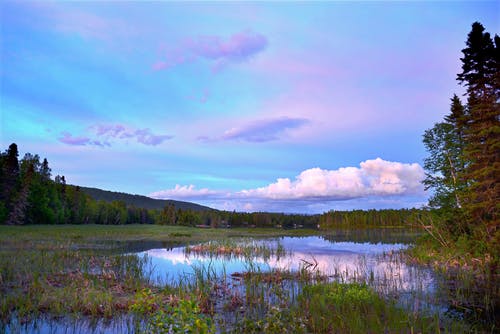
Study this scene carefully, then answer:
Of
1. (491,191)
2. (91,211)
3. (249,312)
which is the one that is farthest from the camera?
(91,211)

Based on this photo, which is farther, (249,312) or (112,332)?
(249,312)

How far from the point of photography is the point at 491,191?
2597 cm

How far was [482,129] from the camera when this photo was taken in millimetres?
28125

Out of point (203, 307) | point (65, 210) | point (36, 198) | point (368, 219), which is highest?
point (36, 198)

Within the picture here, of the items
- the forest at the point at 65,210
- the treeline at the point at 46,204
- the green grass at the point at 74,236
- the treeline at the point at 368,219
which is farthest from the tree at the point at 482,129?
the treeline at the point at 368,219

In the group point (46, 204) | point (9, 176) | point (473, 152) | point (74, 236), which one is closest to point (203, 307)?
point (473, 152)

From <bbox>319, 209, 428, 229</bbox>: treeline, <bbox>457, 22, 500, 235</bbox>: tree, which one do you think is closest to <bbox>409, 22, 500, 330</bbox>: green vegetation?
<bbox>457, 22, 500, 235</bbox>: tree

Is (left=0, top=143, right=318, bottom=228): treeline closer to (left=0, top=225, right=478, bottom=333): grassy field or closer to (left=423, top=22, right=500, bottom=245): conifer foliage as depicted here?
(left=0, top=225, right=478, bottom=333): grassy field

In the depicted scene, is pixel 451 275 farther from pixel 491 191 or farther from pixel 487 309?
pixel 487 309

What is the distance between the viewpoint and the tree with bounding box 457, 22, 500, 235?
26.3 meters

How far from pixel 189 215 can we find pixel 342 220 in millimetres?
89267

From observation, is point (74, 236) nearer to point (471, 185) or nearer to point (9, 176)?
point (9, 176)

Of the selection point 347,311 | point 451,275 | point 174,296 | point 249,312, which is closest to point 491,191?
point 451,275

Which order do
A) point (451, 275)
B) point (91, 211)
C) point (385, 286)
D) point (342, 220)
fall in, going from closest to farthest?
point (385, 286) < point (451, 275) < point (91, 211) < point (342, 220)
